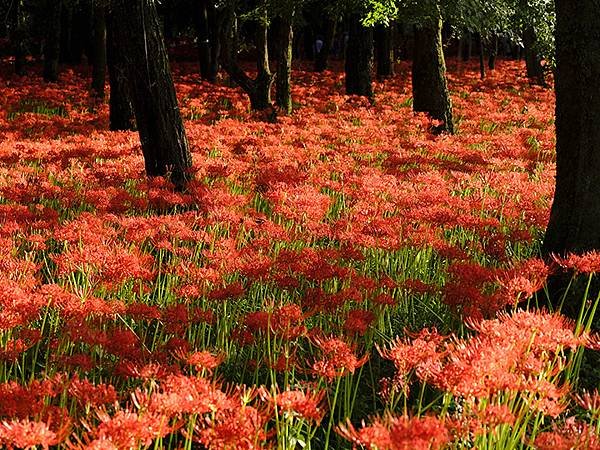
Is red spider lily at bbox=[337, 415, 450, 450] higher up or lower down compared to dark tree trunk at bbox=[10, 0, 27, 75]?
lower down

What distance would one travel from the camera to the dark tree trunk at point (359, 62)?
1975cm

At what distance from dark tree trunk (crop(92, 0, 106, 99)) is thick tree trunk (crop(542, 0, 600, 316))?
14774 millimetres

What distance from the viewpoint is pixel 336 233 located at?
557cm

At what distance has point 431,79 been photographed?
1429 centimetres

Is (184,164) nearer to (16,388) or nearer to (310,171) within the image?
(310,171)

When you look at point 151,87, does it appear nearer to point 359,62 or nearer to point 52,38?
point 359,62

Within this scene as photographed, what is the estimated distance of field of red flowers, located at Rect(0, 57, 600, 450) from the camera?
7.84ft

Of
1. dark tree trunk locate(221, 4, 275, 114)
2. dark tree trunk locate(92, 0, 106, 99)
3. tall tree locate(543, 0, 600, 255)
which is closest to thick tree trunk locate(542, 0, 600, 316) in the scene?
tall tree locate(543, 0, 600, 255)

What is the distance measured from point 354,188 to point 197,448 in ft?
16.0

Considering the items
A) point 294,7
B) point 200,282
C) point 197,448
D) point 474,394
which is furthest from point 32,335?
point 294,7

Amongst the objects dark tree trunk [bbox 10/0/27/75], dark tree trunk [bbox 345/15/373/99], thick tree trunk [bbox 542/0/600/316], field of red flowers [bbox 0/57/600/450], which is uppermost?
dark tree trunk [bbox 10/0/27/75]

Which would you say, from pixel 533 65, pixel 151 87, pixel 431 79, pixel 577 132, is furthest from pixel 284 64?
pixel 533 65

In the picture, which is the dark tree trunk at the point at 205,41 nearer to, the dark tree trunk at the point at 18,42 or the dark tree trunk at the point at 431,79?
the dark tree trunk at the point at 18,42

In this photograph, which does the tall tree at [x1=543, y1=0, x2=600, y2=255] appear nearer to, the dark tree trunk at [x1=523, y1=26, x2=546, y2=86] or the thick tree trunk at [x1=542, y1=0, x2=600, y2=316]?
the thick tree trunk at [x1=542, y1=0, x2=600, y2=316]
